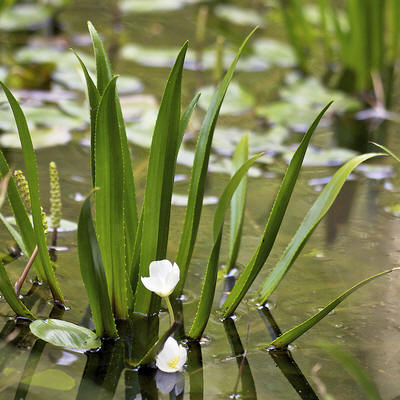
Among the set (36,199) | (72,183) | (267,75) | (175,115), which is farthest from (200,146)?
(267,75)

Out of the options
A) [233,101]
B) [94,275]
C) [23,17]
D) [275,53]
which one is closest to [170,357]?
[94,275]

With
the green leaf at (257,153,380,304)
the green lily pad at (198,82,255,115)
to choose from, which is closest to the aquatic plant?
the green lily pad at (198,82,255,115)

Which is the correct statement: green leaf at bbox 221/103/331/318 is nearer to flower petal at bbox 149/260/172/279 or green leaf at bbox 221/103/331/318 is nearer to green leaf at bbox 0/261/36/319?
flower petal at bbox 149/260/172/279

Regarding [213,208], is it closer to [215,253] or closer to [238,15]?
[215,253]

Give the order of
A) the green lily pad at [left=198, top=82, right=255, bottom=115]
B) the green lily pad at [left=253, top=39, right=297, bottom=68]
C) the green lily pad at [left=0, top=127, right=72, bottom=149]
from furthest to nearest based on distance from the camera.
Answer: the green lily pad at [left=253, top=39, right=297, bottom=68] < the green lily pad at [left=198, top=82, right=255, bottom=115] < the green lily pad at [left=0, top=127, right=72, bottom=149]

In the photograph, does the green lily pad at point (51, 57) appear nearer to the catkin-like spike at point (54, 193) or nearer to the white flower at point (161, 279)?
the catkin-like spike at point (54, 193)

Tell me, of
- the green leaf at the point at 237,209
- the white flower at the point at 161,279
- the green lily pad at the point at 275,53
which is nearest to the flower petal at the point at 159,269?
the white flower at the point at 161,279
